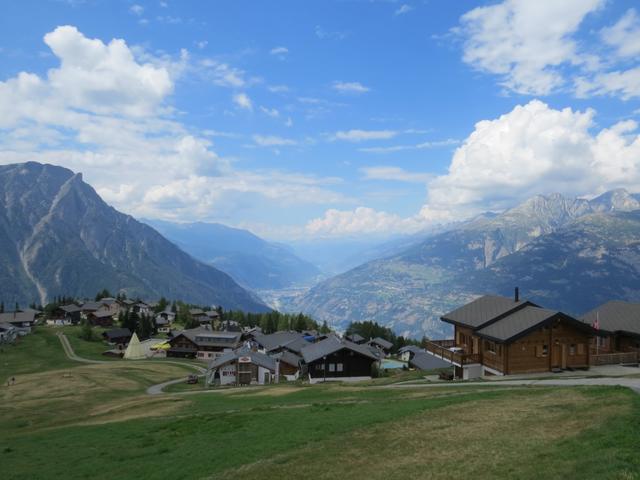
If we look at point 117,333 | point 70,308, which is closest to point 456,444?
point 117,333

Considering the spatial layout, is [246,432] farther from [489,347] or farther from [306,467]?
[489,347]

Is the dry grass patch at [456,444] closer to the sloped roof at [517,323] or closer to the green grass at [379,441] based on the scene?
the green grass at [379,441]

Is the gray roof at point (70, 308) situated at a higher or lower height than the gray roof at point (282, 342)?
higher

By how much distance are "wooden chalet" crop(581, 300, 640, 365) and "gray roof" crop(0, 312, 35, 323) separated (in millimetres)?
174804

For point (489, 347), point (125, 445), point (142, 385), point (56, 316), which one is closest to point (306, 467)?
point (125, 445)

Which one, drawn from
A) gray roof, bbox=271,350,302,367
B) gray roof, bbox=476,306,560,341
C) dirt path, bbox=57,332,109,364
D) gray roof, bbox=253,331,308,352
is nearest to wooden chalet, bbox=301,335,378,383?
gray roof, bbox=271,350,302,367

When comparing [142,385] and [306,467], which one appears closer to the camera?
[306,467]

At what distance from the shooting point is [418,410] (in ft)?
92.7

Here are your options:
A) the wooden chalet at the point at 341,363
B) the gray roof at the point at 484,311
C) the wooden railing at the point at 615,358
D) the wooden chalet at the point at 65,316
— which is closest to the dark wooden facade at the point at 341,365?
the wooden chalet at the point at 341,363

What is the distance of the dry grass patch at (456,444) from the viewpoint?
59.4ft

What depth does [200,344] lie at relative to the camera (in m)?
148

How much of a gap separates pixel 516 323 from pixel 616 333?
13497mm

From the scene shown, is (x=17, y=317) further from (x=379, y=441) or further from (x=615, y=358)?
(x=615, y=358)

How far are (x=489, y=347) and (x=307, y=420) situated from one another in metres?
25.9
